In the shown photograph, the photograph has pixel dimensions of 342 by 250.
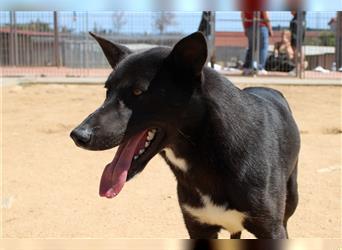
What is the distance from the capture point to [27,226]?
400 cm

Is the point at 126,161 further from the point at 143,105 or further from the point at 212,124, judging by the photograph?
the point at 212,124

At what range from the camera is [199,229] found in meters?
2.99

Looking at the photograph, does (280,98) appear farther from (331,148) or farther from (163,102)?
(331,148)

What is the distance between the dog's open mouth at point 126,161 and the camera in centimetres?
230

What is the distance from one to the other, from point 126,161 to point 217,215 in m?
0.72

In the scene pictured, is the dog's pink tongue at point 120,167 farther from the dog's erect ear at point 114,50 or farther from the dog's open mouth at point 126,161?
the dog's erect ear at point 114,50

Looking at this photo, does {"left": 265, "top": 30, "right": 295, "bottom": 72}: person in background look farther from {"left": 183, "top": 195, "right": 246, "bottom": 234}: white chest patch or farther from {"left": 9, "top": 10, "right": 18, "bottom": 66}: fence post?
{"left": 183, "top": 195, "right": 246, "bottom": 234}: white chest patch

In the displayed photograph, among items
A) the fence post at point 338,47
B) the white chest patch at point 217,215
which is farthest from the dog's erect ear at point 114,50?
the fence post at point 338,47

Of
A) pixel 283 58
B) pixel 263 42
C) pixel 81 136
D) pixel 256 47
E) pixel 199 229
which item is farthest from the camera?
pixel 283 58

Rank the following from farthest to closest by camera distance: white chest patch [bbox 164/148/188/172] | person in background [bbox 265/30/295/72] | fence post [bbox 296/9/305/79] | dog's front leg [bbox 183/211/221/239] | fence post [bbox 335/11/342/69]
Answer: person in background [bbox 265/30/295/72]
fence post [bbox 335/11/342/69]
fence post [bbox 296/9/305/79]
dog's front leg [bbox 183/211/221/239]
white chest patch [bbox 164/148/188/172]

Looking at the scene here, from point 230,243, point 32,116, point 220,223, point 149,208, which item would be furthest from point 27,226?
point 32,116

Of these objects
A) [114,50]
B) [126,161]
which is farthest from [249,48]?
[126,161]

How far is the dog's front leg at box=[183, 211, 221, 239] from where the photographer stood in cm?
297

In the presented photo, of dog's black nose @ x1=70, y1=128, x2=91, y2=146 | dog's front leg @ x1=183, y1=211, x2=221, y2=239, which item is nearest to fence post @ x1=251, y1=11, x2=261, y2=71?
dog's front leg @ x1=183, y1=211, x2=221, y2=239
